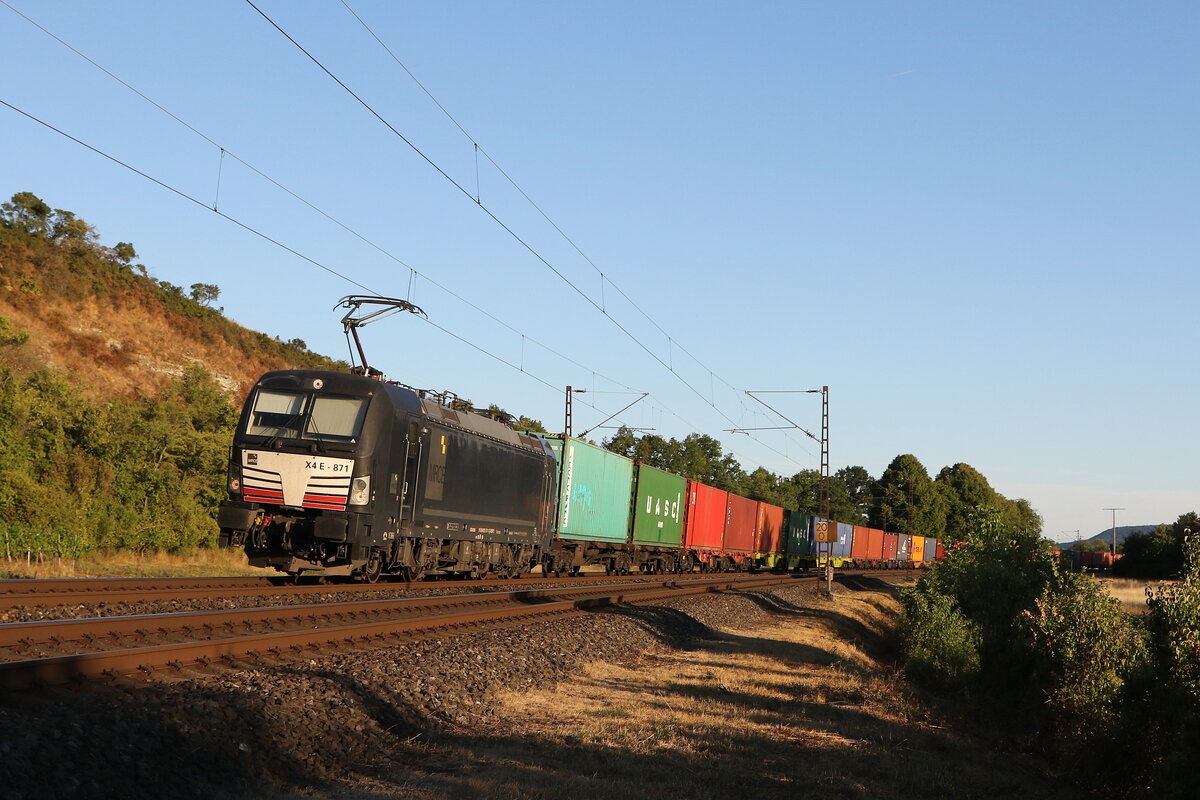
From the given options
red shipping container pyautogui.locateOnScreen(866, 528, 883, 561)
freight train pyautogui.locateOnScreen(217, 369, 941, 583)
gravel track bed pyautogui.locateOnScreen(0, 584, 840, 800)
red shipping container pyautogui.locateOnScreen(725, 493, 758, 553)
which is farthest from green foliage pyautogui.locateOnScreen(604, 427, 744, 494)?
gravel track bed pyautogui.locateOnScreen(0, 584, 840, 800)

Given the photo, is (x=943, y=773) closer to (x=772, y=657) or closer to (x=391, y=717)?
(x=391, y=717)

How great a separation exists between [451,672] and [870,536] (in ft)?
232

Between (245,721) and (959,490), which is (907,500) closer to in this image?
(959,490)

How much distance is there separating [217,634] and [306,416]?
7.44 m

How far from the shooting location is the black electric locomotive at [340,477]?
17.8m

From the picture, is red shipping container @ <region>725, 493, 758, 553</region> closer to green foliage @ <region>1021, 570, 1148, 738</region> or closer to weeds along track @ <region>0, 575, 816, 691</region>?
green foliage @ <region>1021, 570, 1148, 738</region>

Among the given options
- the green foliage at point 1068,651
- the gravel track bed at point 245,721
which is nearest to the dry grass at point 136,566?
the gravel track bed at point 245,721

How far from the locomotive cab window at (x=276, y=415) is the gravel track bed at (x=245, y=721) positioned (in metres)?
6.96

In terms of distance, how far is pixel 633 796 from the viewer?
24.4 feet

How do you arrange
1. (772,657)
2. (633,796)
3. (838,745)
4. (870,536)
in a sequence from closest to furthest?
(633,796) → (838,745) → (772,657) → (870,536)

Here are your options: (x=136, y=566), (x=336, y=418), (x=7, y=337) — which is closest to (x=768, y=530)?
(x=7, y=337)

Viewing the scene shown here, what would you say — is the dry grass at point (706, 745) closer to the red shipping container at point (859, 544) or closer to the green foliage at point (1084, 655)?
the green foliage at point (1084, 655)

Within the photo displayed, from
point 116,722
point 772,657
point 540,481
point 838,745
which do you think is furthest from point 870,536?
point 116,722

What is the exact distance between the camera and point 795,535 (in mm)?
64000
